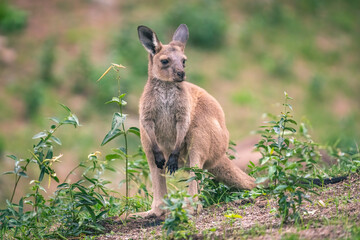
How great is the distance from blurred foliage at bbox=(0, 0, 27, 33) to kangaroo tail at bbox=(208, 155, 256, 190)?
9.86 metres

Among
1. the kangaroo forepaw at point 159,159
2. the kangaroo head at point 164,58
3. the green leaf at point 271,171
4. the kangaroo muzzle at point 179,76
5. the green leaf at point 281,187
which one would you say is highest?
A: the kangaroo head at point 164,58

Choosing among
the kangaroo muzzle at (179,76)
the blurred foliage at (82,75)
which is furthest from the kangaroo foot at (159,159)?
the blurred foliage at (82,75)

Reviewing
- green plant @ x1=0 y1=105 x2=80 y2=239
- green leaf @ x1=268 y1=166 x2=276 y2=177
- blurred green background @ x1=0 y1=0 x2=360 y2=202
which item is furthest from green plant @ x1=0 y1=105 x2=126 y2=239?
blurred green background @ x1=0 y1=0 x2=360 y2=202

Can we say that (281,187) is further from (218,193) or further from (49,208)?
(49,208)

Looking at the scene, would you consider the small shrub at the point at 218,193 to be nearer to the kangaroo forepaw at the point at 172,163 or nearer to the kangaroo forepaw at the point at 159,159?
the kangaroo forepaw at the point at 172,163

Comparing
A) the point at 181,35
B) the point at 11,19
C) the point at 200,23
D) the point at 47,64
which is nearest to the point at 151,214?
the point at 181,35

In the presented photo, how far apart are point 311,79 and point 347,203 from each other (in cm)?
929

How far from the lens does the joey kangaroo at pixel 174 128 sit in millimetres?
5211

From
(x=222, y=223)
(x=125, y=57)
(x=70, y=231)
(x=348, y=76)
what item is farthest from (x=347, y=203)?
(x=348, y=76)

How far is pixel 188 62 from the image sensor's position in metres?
12.1

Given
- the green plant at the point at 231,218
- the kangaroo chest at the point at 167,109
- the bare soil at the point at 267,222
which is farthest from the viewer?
the kangaroo chest at the point at 167,109

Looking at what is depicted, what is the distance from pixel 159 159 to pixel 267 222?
1.45 metres

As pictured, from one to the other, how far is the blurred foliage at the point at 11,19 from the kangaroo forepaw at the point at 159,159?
982 centimetres

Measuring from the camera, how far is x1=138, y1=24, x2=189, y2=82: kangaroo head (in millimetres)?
5309
